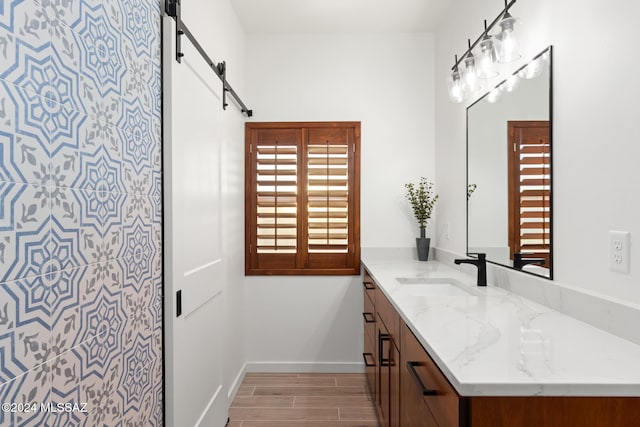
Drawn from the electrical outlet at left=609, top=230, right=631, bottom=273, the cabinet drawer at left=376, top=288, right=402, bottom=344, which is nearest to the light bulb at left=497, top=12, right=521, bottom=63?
the electrical outlet at left=609, top=230, right=631, bottom=273

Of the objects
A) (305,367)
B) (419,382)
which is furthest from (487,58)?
(305,367)

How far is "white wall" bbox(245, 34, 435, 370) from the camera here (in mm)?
3479

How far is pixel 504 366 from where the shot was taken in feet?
3.40

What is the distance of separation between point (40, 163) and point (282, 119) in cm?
264

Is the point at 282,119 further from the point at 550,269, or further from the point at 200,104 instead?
the point at 550,269

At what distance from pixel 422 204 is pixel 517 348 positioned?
7.36 ft

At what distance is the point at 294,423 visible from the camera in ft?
8.66

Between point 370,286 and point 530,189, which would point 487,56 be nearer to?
point 530,189

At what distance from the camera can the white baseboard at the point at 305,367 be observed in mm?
3467

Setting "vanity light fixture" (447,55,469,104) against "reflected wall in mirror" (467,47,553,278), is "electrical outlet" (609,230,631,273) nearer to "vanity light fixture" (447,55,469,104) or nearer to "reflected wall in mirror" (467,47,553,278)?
"reflected wall in mirror" (467,47,553,278)

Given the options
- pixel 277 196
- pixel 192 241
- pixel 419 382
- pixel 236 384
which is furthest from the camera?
pixel 277 196

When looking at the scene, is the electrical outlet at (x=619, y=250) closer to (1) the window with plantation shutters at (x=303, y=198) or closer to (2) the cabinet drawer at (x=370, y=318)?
(2) the cabinet drawer at (x=370, y=318)

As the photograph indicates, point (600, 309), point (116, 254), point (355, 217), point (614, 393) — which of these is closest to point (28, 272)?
point (116, 254)

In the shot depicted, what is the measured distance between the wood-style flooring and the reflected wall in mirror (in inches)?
52.5
